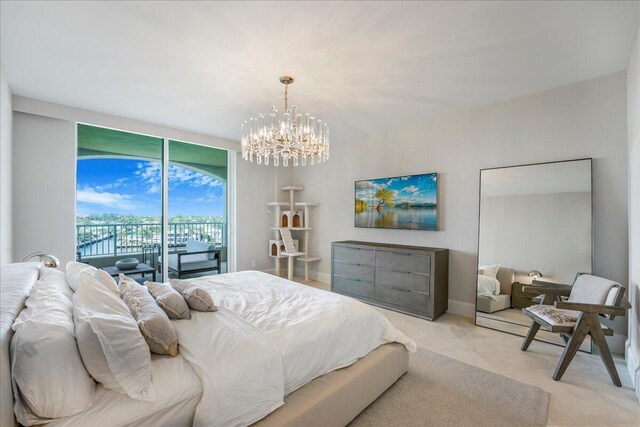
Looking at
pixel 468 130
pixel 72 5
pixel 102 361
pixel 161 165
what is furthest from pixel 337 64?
pixel 161 165

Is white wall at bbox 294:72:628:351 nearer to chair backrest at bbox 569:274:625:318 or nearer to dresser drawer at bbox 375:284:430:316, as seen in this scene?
chair backrest at bbox 569:274:625:318

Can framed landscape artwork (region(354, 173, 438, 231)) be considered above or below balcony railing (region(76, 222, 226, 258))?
above

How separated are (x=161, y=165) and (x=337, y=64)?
3.48m

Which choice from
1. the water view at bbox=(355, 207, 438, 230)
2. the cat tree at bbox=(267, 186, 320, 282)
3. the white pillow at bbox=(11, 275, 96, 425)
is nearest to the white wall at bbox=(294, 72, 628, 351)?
Answer: the water view at bbox=(355, 207, 438, 230)

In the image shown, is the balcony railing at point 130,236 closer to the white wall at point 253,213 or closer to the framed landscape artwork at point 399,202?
the white wall at point 253,213

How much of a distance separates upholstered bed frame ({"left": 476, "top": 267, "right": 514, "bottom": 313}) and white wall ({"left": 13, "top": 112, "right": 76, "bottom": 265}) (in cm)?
528

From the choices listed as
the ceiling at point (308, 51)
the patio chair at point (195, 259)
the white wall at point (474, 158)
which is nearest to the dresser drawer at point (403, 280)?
the white wall at point (474, 158)

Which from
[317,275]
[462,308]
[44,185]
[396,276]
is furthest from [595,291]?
[44,185]

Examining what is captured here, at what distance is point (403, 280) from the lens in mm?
3857

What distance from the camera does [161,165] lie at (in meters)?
4.68

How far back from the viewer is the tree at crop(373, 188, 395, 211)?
4512 millimetres

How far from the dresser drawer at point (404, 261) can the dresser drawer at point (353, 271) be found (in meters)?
0.21

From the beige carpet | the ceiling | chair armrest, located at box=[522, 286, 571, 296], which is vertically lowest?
the beige carpet

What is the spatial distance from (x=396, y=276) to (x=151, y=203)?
392cm
